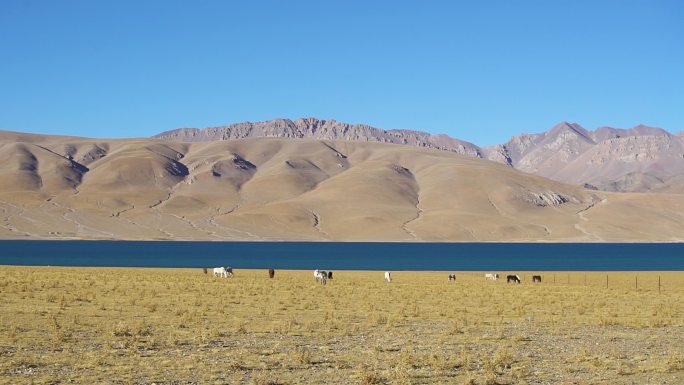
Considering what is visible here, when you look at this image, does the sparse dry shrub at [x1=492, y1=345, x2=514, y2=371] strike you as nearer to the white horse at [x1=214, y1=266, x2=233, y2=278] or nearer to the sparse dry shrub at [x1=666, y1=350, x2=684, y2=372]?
the sparse dry shrub at [x1=666, y1=350, x2=684, y2=372]

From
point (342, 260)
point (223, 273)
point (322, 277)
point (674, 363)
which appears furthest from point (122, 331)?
point (342, 260)

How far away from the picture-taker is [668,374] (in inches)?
717

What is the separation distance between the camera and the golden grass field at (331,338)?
17.9 meters

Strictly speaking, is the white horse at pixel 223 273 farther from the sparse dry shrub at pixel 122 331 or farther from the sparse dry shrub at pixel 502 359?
the sparse dry shrub at pixel 502 359

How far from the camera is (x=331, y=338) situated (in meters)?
24.2

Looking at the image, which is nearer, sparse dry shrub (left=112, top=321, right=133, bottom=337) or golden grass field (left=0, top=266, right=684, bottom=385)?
golden grass field (left=0, top=266, right=684, bottom=385)

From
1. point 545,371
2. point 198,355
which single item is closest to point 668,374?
point 545,371

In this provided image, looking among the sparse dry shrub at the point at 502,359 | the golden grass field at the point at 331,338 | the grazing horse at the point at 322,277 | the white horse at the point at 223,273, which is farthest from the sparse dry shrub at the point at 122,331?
the white horse at the point at 223,273

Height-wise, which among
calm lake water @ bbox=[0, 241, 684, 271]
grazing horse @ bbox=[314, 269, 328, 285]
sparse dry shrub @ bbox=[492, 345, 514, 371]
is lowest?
sparse dry shrub @ bbox=[492, 345, 514, 371]

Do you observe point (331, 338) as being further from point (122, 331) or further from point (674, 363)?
point (674, 363)

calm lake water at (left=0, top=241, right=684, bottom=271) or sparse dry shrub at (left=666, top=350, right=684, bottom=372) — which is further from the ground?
calm lake water at (left=0, top=241, right=684, bottom=271)

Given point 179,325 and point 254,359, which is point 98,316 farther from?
point 254,359

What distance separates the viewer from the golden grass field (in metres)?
17.9

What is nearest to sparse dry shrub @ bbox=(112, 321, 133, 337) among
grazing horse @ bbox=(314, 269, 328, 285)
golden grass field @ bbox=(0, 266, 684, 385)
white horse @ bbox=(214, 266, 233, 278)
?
golden grass field @ bbox=(0, 266, 684, 385)
